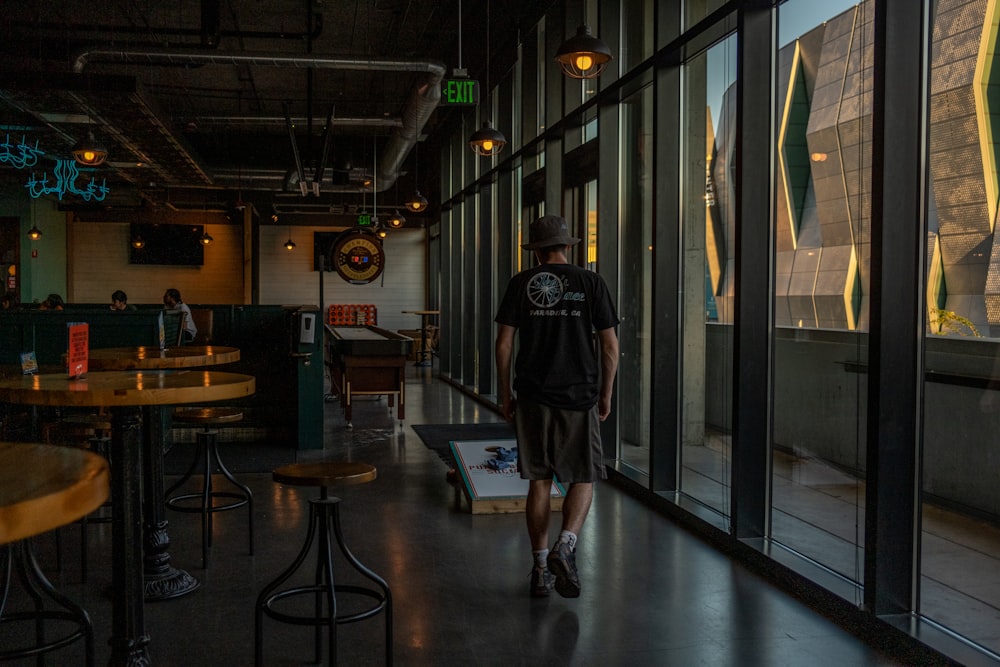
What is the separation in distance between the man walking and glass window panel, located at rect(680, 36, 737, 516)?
1.42 metres

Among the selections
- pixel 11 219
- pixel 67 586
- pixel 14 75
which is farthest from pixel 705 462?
pixel 11 219

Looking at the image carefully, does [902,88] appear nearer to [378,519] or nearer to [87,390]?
[87,390]

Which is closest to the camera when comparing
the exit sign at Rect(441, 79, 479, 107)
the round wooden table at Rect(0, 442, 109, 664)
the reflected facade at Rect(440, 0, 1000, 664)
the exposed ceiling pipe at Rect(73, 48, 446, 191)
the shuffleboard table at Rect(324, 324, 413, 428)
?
the round wooden table at Rect(0, 442, 109, 664)

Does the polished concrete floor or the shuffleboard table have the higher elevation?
the shuffleboard table

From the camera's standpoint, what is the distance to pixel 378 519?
488cm

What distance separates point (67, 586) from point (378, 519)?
1.69 metres

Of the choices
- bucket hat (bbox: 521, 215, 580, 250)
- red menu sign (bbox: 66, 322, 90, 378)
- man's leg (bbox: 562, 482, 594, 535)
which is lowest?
man's leg (bbox: 562, 482, 594, 535)

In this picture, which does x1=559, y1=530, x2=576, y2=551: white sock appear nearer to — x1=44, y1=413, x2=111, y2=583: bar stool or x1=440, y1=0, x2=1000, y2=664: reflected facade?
x1=440, y1=0, x2=1000, y2=664: reflected facade

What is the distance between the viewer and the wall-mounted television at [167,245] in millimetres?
18891

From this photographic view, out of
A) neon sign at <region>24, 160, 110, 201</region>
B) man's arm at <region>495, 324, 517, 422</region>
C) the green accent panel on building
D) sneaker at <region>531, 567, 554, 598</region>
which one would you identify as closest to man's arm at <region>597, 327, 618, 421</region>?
man's arm at <region>495, 324, 517, 422</region>

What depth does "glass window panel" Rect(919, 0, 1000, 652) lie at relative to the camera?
2953 millimetres

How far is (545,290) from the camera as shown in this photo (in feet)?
11.8

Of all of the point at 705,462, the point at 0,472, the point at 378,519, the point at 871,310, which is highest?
the point at 871,310

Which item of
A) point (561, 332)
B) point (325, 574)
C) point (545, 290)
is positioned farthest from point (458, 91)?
point (325, 574)
